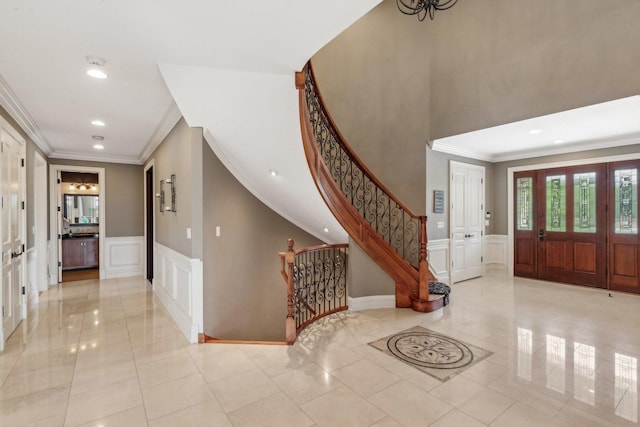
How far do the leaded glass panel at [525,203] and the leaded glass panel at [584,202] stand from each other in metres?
0.75

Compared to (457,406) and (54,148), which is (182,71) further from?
(54,148)

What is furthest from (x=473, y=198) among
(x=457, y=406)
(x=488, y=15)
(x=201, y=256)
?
(x=201, y=256)

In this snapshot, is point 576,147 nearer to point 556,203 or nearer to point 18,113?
point 556,203

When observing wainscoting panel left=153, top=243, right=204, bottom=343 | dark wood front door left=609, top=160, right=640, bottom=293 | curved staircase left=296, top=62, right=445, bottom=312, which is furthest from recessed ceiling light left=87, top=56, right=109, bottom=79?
dark wood front door left=609, top=160, right=640, bottom=293

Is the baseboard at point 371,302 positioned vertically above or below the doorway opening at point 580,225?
below

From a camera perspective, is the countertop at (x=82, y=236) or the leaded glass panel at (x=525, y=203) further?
the countertop at (x=82, y=236)

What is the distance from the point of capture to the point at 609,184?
5289mm

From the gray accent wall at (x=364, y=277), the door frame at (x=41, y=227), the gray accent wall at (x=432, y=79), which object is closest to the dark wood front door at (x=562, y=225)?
the gray accent wall at (x=432, y=79)

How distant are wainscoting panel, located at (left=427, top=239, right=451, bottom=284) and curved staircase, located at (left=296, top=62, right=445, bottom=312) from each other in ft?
1.25

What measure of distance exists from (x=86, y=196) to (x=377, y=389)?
913 centimetres

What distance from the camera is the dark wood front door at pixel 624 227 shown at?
502cm

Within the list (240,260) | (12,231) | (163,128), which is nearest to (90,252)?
(12,231)

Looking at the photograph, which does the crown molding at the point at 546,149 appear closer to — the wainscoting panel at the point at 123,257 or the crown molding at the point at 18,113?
the crown molding at the point at 18,113

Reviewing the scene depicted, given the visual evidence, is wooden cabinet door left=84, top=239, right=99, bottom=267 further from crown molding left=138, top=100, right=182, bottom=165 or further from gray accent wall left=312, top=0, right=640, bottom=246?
gray accent wall left=312, top=0, right=640, bottom=246
